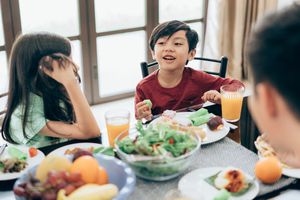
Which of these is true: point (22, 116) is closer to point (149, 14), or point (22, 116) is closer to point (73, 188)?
point (73, 188)

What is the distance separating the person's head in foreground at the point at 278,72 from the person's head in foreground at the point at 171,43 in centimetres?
132

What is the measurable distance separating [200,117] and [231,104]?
0.16 meters

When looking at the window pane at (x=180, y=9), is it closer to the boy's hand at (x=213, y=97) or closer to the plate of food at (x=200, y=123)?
the boy's hand at (x=213, y=97)

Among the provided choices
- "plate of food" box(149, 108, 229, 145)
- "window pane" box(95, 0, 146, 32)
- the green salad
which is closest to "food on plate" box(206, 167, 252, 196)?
the green salad

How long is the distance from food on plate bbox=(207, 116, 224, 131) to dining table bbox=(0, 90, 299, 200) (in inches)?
2.1

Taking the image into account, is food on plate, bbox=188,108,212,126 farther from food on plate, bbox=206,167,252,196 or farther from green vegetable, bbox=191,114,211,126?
food on plate, bbox=206,167,252,196

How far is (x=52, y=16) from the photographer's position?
3600 mm

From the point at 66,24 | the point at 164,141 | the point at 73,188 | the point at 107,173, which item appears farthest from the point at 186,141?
the point at 66,24

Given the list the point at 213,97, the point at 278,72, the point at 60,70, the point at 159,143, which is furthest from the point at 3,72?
the point at 278,72

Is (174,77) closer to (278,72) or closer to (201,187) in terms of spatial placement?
(201,187)

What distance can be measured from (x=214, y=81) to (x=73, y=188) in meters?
1.34

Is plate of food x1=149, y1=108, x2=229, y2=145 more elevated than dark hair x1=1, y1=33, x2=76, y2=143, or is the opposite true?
dark hair x1=1, y1=33, x2=76, y2=143

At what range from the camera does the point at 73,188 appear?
3.69 ft

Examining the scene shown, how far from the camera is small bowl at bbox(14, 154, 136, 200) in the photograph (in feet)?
3.89
